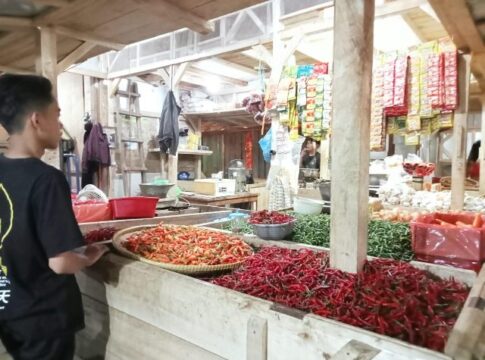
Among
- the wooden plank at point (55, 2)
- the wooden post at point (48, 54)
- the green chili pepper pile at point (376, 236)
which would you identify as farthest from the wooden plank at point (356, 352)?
the wooden post at point (48, 54)

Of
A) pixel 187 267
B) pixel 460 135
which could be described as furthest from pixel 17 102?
pixel 460 135

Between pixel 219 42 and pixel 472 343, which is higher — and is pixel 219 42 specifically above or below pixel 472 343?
above

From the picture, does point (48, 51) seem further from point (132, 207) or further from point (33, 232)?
point (33, 232)

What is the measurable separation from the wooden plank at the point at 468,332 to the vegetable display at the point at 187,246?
1184mm

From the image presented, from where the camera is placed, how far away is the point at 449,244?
78.5 inches

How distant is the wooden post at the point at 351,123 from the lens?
5.28 feet

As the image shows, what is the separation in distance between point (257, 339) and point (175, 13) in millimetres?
2157

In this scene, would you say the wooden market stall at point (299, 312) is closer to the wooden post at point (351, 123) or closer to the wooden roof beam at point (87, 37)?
the wooden post at point (351, 123)

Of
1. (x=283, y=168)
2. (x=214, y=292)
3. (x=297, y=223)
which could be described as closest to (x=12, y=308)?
(x=214, y=292)

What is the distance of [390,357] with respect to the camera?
41.7 inches

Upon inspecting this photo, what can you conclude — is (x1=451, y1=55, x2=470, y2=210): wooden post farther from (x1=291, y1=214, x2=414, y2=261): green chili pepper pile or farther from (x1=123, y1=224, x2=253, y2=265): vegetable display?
(x1=123, y1=224, x2=253, y2=265): vegetable display

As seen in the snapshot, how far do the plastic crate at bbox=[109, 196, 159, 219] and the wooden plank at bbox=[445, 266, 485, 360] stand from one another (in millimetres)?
2915

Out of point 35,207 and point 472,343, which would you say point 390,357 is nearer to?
point 472,343

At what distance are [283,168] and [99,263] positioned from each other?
3.90m
